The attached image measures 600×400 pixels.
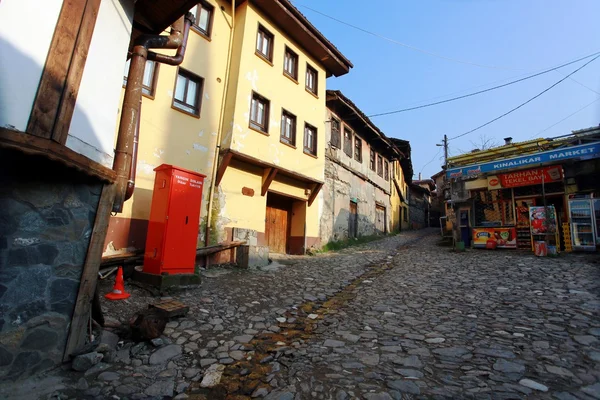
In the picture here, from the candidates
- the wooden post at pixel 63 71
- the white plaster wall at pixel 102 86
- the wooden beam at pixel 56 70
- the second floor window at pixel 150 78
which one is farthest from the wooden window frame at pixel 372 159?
the wooden beam at pixel 56 70

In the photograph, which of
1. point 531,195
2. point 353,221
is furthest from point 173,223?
point 531,195

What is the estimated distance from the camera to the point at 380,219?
2016 cm

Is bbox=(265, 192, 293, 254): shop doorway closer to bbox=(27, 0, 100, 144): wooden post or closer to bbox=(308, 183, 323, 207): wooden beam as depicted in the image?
bbox=(308, 183, 323, 207): wooden beam

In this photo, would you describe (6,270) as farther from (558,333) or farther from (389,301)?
(558,333)

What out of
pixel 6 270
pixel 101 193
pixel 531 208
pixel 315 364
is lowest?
pixel 315 364

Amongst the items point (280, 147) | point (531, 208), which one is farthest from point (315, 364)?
point (531, 208)

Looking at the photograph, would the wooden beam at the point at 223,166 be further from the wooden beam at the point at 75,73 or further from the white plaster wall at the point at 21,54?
the white plaster wall at the point at 21,54

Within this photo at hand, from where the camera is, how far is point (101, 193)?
11.3 ft

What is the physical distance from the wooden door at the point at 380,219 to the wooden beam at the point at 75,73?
17.7m

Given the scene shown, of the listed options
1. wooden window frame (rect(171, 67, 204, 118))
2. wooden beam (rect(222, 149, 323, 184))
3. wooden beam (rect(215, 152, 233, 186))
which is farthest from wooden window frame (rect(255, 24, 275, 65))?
wooden beam (rect(215, 152, 233, 186))

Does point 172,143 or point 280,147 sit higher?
point 280,147

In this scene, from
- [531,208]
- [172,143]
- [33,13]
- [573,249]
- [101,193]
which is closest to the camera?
[33,13]

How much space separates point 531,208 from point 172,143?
1194cm

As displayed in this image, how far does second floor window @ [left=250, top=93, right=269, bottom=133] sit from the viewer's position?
10.1m
